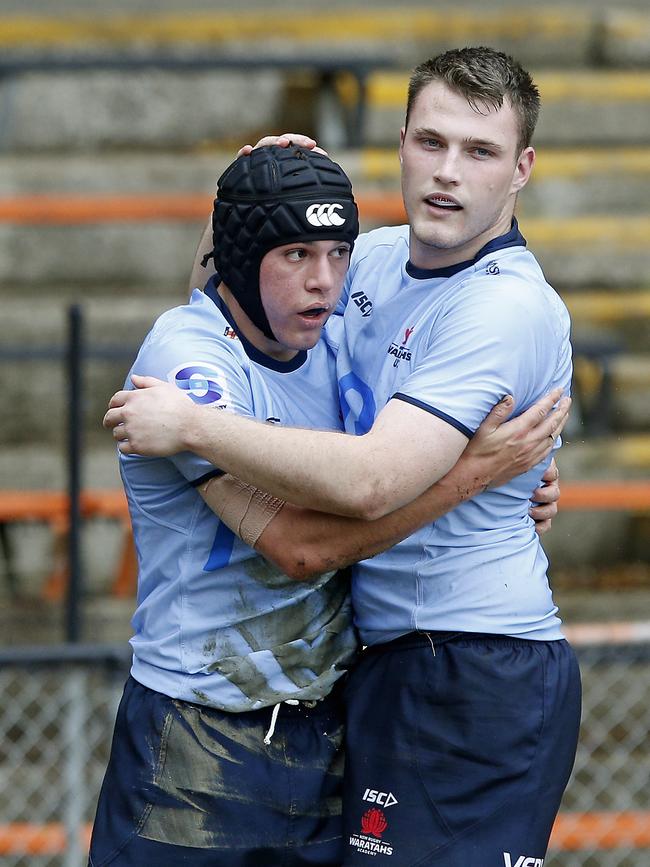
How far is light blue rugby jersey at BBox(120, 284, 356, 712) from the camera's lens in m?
2.95

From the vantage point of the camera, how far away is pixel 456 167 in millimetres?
2854

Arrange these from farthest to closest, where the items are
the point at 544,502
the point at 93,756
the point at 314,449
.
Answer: the point at 93,756, the point at 544,502, the point at 314,449

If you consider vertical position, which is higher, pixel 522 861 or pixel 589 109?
pixel 589 109

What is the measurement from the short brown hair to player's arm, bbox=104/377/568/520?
0.65 metres

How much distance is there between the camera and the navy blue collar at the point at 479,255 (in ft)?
9.75

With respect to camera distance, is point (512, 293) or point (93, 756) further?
point (93, 756)

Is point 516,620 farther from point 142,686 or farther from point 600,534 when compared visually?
point 600,534

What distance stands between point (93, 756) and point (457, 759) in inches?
96.0

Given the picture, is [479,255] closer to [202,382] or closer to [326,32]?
[202,382]

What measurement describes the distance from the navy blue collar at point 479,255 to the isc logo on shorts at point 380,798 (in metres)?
1.07

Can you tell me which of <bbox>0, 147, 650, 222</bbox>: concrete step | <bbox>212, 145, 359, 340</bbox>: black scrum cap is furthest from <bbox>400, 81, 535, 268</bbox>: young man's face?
<bbox>0, 147, 650, 222</bbox>: concrete step

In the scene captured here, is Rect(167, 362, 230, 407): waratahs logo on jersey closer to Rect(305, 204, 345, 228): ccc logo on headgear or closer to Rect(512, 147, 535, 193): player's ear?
Rect(305, 204, 345, 228): ccc logo on headgear

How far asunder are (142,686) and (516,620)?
808 mm

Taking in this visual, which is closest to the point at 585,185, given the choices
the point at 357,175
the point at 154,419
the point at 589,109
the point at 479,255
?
the point at 589,109
